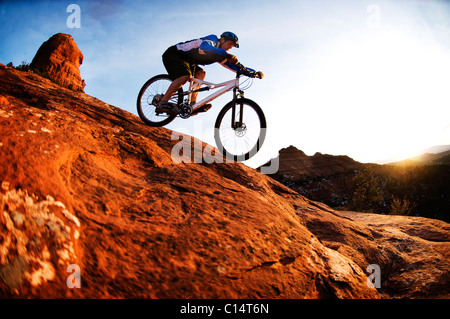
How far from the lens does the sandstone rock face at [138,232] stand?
141cm

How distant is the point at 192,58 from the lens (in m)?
4.47

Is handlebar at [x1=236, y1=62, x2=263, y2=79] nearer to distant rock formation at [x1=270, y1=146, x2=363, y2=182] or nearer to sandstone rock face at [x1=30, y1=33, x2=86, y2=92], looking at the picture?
distant rock formation at [x1=270, y1=146, x2=363, y2=182]

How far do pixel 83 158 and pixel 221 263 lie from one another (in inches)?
70.6

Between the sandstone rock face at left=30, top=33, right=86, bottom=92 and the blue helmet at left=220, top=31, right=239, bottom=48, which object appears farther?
the sandstone rock face at left=30, top=33, right=86, bottom=92

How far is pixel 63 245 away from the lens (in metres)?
1.45

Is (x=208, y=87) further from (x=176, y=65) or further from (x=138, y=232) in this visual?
(x=138, y=232)

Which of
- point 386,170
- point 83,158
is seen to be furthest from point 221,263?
point 386,170

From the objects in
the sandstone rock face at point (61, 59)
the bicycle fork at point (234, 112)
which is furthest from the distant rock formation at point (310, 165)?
the sandstone rock face at point (61, 59)

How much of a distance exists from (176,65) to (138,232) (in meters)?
3.80

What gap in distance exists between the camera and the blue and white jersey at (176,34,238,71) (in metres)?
4.13

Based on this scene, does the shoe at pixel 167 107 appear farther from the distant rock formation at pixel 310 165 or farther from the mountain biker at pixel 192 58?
the distant rock formation at pixel 310 165

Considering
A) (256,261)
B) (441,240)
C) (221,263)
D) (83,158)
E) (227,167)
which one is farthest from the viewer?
(441,240)

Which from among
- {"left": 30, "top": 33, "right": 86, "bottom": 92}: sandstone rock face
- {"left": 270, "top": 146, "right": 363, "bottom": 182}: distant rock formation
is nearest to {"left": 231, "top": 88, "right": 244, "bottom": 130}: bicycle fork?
{"left": 270, "top": 146, "right": 363, "bottom": 182}: distant rock formation
